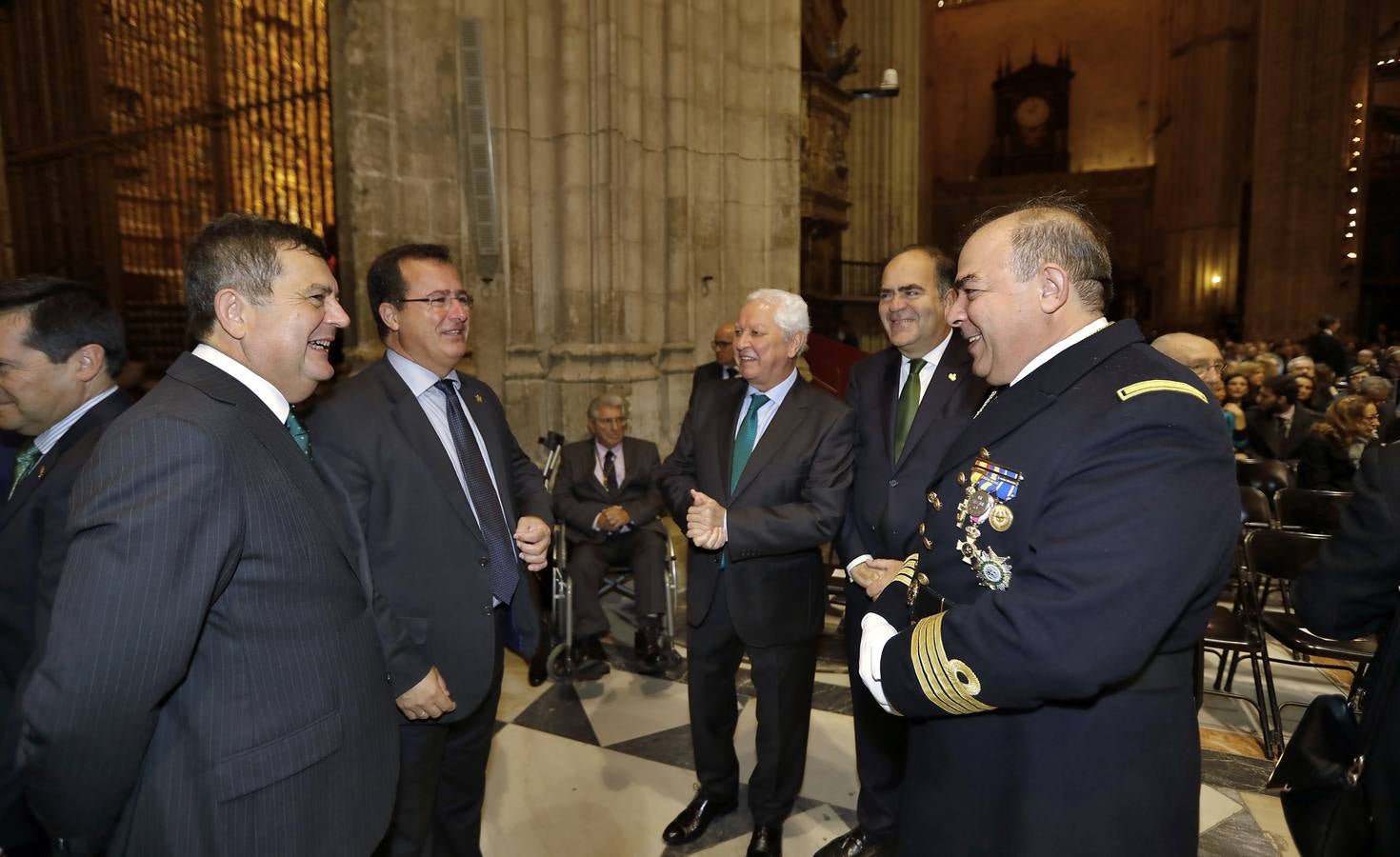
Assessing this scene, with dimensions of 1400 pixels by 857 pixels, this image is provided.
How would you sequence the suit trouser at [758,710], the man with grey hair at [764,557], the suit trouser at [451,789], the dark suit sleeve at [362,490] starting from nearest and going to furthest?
the dark suit sleeve at [362,490], the suit trouser at [451,789], the man with grey hair at [764,557], the suit trouser at [758,710]

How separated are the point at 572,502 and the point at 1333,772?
3.39m

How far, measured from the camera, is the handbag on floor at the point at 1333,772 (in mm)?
1546

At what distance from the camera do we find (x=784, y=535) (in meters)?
2.36

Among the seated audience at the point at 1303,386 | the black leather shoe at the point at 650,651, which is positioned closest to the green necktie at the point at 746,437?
the black leather shoe at the point at 650,651

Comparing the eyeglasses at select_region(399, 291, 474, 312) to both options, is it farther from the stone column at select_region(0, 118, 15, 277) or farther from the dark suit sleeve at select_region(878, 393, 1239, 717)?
the stone column at select_region(0, 118, 15, 277)

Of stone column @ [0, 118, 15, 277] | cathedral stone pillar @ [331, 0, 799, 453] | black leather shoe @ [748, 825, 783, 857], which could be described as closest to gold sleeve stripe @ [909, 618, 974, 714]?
black leather shoe @ [748, 825, 783, 857]

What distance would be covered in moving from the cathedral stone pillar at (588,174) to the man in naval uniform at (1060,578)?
4517mm

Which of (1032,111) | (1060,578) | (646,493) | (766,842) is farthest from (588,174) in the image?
(1032,111)

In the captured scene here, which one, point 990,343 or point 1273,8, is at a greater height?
point 1273,8

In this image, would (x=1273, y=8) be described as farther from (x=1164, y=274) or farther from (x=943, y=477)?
(x=943, y=477)

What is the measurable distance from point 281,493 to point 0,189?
438 centimetres

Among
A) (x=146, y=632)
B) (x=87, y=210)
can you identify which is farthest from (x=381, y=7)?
(x=146, y=632)

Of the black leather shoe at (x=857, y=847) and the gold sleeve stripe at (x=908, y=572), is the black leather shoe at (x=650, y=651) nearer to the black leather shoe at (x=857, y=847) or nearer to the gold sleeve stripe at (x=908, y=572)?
the black leather shoe at (x=857, y=847)

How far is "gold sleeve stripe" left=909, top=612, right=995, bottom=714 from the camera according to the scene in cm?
126
